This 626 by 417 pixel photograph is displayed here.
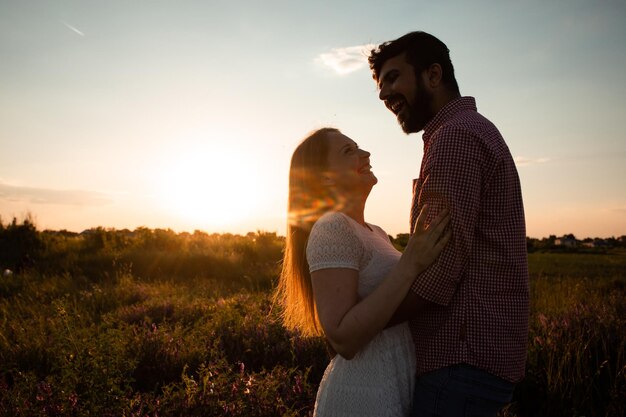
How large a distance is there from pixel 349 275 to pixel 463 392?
2.24 feet

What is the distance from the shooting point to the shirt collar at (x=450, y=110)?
2.35 meters

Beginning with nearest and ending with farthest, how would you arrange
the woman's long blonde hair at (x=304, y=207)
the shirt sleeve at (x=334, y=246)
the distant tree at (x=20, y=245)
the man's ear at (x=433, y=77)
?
the shirt sleeve at (x=334, y=246) → the man's ear at (x=433, y=77) → the woman's long blonde hair at (x=304, y=207) → the distant tree at (x=20, y=245)

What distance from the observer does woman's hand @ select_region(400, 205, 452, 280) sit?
79.7 inches

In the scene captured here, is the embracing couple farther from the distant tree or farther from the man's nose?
the distant tree

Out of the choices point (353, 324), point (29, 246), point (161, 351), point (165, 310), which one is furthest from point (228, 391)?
point (29, 246)

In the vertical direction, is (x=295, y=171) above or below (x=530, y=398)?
above

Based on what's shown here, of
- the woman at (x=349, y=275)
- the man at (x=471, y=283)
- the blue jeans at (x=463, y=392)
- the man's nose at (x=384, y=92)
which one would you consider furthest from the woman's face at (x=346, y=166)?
the blue jeans at (x=463, y=392)

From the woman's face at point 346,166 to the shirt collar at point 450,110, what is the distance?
1.87 feet

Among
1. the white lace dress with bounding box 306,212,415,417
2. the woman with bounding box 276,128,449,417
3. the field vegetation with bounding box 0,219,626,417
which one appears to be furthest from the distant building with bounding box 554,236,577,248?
the white lace dress with bounding box 306,212,415,417

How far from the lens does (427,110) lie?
2.45 metres

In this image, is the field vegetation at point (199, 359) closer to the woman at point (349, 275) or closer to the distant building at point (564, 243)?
the woman at point (349, 275)

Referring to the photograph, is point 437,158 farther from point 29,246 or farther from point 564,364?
point 29,246

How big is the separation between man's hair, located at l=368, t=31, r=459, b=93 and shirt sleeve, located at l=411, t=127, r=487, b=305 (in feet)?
1.86

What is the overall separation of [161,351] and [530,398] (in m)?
4.39
